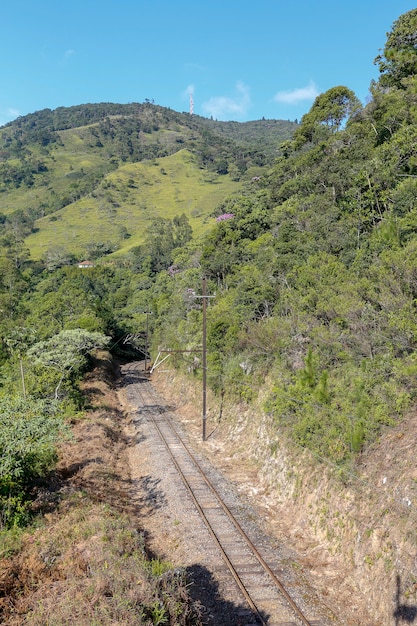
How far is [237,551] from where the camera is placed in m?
14.2

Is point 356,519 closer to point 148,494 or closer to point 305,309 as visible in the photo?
point 148,494

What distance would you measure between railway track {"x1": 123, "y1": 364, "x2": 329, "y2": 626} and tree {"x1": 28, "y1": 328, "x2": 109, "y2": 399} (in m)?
8.52

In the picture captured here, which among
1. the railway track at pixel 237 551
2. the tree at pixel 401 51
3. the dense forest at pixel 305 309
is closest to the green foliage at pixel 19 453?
the dense forest at pixel 305 309

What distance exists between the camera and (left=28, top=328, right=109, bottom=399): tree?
94.3 feet

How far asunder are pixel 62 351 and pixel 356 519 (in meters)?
23.3

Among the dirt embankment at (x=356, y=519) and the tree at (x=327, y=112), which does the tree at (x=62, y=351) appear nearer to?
the dirt embankment at (x=356, y=519)

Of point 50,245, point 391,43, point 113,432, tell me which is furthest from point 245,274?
point 50,245

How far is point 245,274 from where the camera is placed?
34.1 meters

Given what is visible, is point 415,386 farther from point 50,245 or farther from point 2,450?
point 50,245

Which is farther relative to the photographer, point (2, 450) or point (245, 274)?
point (245, 274)

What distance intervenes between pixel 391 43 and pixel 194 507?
45.2 meters

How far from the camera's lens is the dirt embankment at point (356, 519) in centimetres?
1067

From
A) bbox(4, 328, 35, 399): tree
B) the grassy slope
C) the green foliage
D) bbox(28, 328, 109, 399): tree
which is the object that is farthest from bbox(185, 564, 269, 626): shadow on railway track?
the grassy slope

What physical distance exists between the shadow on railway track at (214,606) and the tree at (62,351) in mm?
17559
